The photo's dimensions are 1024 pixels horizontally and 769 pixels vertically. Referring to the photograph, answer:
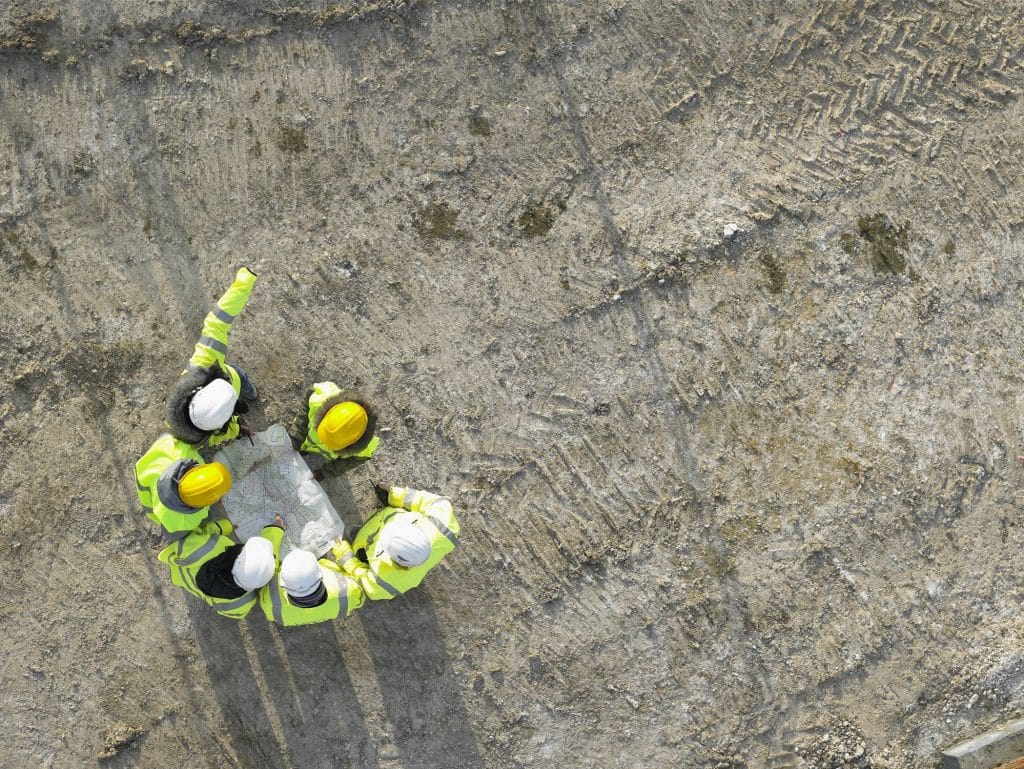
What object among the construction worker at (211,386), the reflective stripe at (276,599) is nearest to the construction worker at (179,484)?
the construction worker at (211,386)

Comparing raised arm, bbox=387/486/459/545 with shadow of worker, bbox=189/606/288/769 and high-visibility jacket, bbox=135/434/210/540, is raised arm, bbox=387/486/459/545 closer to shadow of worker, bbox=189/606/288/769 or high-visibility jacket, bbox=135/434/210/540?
high-visibility jacket, bbox=135/434/210/540

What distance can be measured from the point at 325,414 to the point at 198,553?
1.15 meters

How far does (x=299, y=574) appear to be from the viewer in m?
4.12

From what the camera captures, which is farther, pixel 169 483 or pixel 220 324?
pixel 220 324

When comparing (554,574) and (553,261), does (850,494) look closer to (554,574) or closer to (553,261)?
(554,574)

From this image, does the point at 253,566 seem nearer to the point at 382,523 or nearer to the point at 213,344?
the point at 382,523

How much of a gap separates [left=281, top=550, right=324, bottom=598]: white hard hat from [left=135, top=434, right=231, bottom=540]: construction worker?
0.54m

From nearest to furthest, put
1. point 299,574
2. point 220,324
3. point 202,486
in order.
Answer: point 202,486
point 299,574
point 220,324

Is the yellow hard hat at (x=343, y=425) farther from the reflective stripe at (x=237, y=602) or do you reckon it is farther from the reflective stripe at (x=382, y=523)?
the reflective stripe at (x=237, y=602)

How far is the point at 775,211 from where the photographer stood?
5.17 metres

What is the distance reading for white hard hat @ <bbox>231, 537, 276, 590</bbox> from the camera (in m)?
4.20

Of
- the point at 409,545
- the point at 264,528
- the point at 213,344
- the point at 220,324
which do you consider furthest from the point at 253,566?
the point at 220,324

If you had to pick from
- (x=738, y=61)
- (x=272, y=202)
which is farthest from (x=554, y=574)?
(x=738, y=61)

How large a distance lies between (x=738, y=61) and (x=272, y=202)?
337 cm
